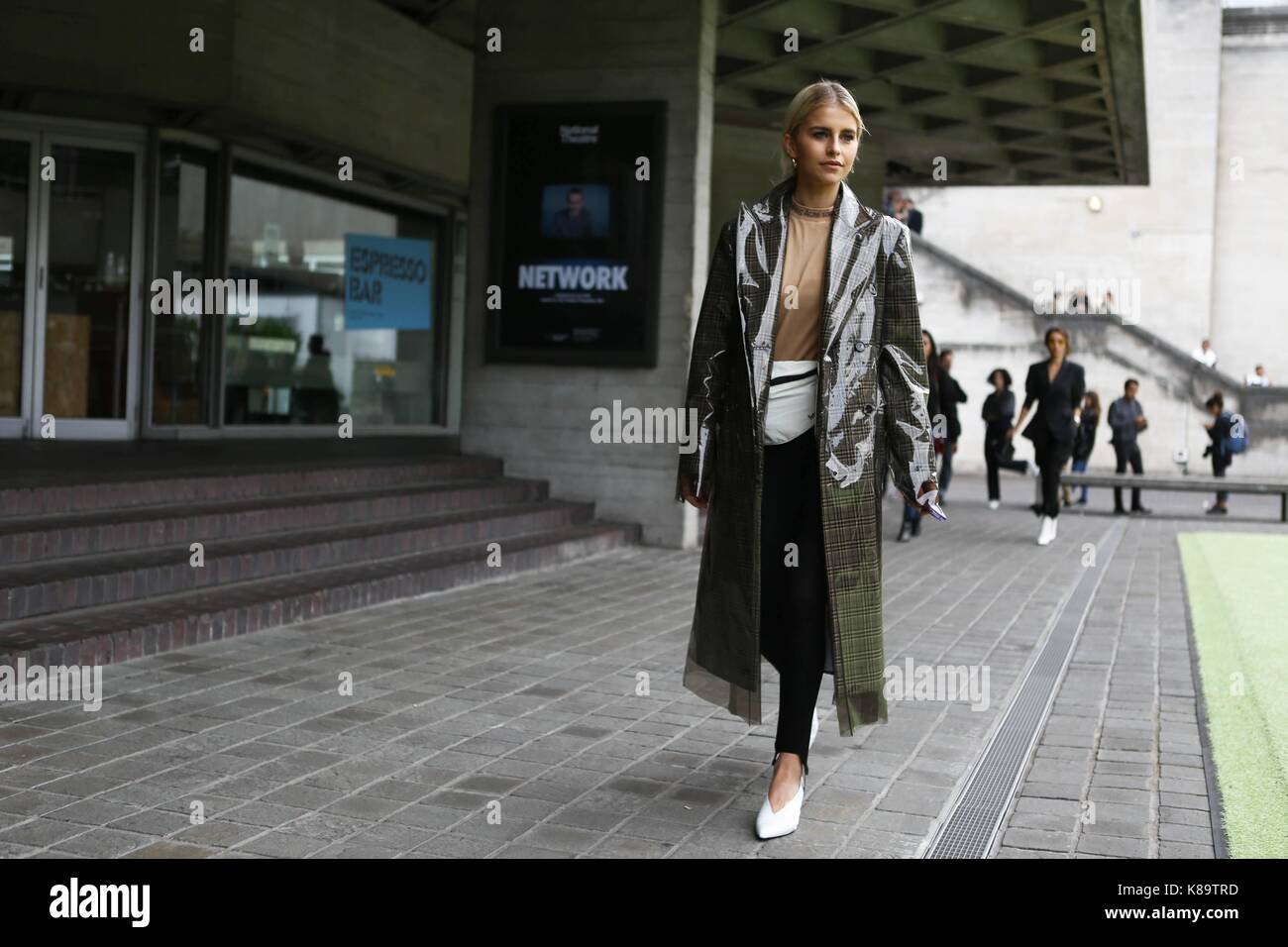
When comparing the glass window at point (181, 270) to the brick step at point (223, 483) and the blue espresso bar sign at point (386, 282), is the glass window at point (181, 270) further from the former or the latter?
the brick step at point (223, 483)

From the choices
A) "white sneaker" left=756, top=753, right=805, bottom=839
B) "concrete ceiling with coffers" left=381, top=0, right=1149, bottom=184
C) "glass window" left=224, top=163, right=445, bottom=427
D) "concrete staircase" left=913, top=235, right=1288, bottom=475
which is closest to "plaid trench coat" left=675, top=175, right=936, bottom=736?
"white sneaker" left=756, top=753, right=805, bottom=839

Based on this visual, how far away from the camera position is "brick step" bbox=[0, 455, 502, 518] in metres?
7.76

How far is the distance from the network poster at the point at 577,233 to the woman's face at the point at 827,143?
7708 millimetres

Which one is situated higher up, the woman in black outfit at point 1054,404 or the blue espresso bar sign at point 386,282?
the blue espresso bar sign at point 386,282

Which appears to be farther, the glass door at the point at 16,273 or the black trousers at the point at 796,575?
the glass door at the point at 16,273

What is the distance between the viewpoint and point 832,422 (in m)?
4.10

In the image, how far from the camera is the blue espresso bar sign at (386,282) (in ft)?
53.0

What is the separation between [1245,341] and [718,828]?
33.7 m

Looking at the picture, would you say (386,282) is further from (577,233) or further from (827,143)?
(827,143)

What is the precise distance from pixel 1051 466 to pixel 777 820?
10.0 metres

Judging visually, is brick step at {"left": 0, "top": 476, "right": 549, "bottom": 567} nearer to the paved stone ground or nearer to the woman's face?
the paved stone ground

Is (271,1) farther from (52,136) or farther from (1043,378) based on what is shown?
(1043,378)

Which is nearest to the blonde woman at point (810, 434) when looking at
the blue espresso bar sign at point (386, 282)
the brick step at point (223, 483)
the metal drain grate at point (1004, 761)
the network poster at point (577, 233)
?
the metal drain grate at point (1004, 761)
